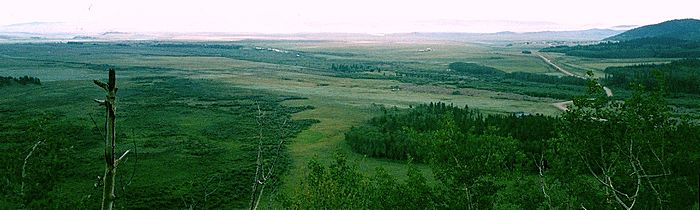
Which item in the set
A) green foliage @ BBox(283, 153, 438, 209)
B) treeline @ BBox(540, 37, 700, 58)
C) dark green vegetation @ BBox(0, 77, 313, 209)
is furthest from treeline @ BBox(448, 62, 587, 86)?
green foliage @ BBox(283, 153, 438, 209)

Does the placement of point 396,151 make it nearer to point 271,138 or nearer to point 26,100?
point 271,138

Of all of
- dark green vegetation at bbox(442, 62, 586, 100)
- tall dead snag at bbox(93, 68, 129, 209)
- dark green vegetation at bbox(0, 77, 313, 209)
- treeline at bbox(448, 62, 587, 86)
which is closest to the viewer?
tall dead snag at bbox(93, 68, 129, 209)

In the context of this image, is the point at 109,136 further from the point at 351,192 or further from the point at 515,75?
the point at 515,75

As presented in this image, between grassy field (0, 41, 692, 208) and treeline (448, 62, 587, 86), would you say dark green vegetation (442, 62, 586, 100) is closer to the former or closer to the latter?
treeline (448, 62, 587, 86)

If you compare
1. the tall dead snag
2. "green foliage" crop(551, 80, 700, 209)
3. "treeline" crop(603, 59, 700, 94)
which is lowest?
"treeline" crop(603, 59, 700, 94)

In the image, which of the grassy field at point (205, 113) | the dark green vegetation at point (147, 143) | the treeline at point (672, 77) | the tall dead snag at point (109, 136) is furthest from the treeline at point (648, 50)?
the tall dead snag at point (109, 136)
